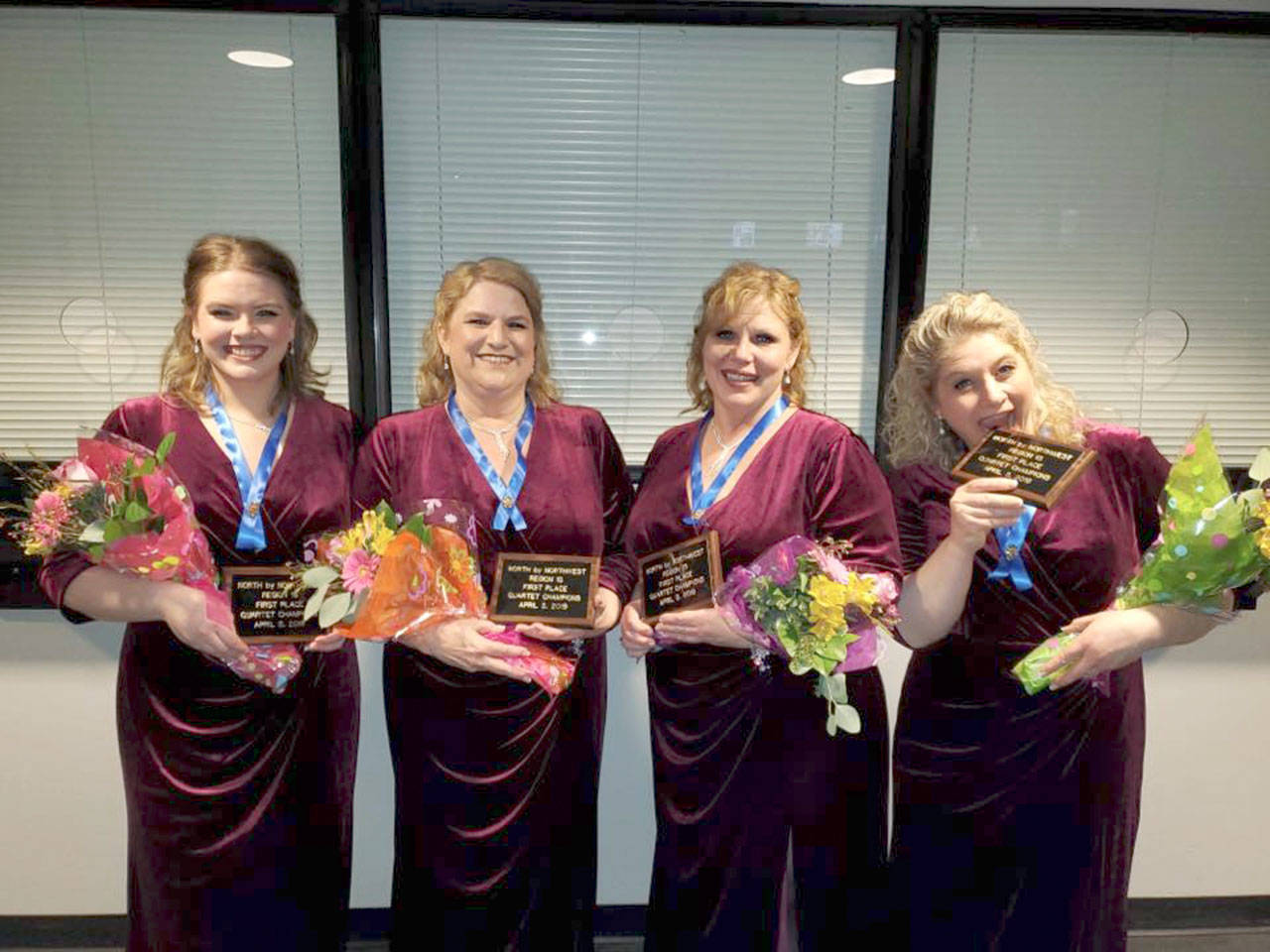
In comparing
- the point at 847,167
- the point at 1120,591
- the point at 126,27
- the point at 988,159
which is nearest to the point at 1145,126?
the point at 988,159

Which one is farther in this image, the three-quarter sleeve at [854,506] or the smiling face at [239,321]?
the smiling face at [239,321]

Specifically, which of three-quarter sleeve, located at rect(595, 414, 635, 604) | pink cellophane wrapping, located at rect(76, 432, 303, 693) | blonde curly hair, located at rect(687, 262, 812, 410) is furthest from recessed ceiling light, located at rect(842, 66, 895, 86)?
pink cellophane wrapping, located at rect(76, 432, 303, 693)

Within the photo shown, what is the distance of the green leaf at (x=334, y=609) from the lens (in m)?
1.65

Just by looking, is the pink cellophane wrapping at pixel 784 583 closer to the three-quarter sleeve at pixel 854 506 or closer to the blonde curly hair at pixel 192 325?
the three-quarter sleeve at pixel 854 506

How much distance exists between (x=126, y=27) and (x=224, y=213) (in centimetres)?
57

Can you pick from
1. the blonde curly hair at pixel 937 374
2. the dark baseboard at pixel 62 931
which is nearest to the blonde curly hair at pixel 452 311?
the blonde curly hair at pixel 937 374

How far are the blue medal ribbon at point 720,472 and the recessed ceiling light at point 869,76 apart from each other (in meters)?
1.23

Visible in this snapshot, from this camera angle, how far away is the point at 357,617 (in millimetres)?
1674

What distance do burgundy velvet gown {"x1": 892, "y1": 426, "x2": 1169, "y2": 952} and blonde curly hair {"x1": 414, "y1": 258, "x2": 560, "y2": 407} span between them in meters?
0.91

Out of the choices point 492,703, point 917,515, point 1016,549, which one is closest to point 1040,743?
point 1016,549

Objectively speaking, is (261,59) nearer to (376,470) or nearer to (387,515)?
(376,470)

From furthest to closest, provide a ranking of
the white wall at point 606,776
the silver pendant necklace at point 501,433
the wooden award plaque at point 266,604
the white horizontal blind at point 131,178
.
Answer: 1. the white wall at point 606,776
2. the white horizontal blind at point 131,178
3. the silver pendant necklace at point 501,433
4. the wooden award plaque at point 266,604

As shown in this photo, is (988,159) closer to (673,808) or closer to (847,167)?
(847,167)

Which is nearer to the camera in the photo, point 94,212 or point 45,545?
point 45,545
